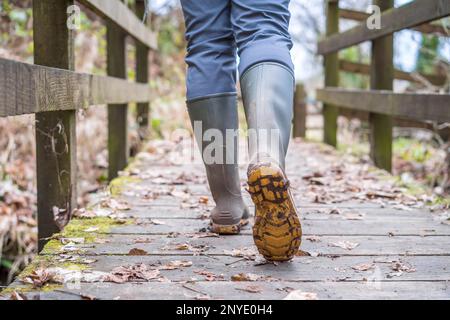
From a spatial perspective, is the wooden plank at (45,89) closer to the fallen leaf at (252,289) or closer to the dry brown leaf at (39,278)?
the dry brown leaf at (39,278)

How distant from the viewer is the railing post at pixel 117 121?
149 inches

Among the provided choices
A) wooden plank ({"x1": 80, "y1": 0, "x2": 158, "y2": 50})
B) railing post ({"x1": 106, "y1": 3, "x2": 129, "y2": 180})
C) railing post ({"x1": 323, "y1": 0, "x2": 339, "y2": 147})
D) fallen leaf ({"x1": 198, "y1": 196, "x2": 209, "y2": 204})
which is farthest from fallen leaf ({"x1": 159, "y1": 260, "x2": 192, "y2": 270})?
railing post ({"x1": 323, "y1": 0, "x2": 339, "y2": 147})

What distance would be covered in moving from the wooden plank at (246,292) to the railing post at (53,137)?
33.2 inches

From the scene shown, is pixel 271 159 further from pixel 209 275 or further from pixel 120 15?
pixel 120 15

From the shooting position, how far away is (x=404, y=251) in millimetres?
1968

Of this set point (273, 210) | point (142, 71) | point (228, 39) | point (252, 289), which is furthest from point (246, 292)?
point (142, 71)

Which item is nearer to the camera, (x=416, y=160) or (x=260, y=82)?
(x=260, y=82)

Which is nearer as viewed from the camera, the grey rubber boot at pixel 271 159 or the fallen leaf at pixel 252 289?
the fallen leaf at pixel 252 289

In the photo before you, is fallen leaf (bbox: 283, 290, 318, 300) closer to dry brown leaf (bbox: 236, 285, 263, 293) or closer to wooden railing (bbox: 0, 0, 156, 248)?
dry brown leaf (bbox: 236, 285, 263, 293)

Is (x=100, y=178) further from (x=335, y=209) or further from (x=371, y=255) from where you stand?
(x=371, y=255)

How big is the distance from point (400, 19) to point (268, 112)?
1688 mm

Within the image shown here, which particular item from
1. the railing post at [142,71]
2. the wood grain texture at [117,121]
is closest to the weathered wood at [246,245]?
the wood grain texture at [117,121]
